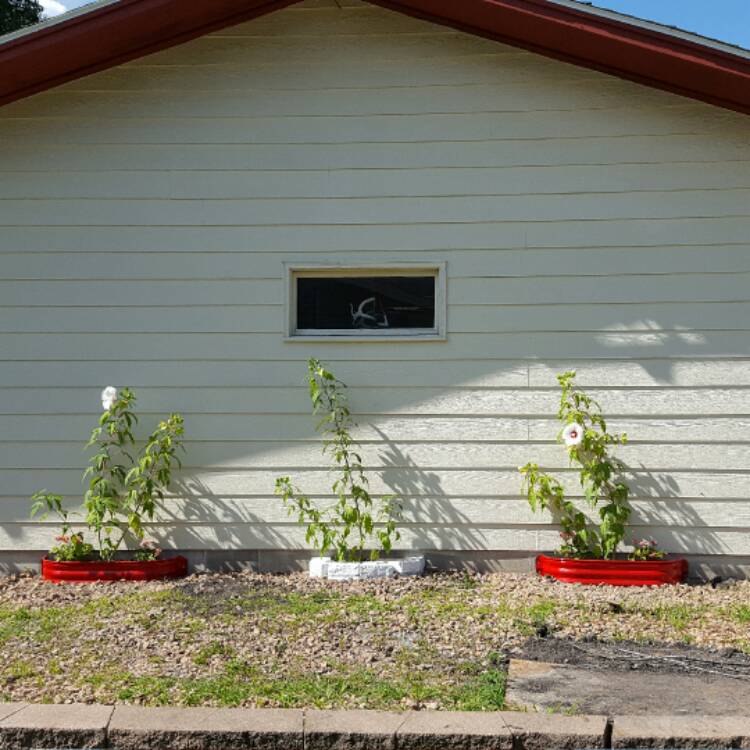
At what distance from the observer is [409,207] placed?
7582 mm

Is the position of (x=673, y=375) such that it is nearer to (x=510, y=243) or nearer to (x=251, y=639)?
(x=510, y=243)

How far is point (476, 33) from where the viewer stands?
753 centimetres

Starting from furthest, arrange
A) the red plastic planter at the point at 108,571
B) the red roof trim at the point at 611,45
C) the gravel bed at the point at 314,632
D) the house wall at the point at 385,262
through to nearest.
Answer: the house wall at the point at 385,262, the red plastic planter at the point at 108,571, the red roof trim at the point at 611,45, the gravel bed at the point at 314,632

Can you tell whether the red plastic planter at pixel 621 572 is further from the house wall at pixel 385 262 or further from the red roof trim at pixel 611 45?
the red roof trim at pixel 611 45

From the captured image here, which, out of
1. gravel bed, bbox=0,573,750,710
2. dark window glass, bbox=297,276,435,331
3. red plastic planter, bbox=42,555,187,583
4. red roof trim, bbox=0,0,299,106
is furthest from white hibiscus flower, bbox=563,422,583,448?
red roof trim, bbox=0,0,299,106

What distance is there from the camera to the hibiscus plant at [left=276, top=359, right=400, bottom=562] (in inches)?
289

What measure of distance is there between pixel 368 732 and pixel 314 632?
165cm

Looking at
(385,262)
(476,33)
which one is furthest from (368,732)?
(476,33)

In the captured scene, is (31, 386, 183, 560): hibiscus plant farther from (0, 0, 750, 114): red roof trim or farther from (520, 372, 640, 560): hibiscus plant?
Answer: (520, 372, 640, 560): hibiscus plant

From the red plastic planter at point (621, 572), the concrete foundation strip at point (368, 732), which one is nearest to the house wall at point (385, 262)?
the red plastic planter at point (621, 572)

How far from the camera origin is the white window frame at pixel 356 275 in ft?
24.7

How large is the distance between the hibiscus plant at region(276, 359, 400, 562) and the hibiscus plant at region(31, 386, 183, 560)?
85cm

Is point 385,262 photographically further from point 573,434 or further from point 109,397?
point 109,397

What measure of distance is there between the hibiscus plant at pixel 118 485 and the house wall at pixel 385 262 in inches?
6.0
